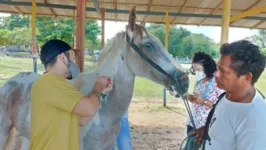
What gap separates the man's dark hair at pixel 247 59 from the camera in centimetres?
112

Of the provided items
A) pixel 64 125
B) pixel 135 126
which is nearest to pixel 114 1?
pixel 135 126

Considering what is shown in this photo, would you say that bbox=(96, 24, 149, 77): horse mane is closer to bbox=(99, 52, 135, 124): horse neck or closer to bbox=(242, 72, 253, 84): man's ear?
bbox=(99, 52, 135, 124): horse neck

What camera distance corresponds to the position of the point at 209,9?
775 cm

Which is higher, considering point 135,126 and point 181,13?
point 181,13

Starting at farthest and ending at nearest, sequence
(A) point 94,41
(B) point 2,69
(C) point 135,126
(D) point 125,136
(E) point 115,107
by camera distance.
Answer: (A) point 94,41 → (B) point 2,69 → (C) point 135,126 → (D) point 125,136 → (E) point 115,107

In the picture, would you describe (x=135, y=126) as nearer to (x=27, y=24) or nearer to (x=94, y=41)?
(x=94, y=41)

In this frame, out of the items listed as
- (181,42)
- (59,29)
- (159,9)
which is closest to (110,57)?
(159,9)

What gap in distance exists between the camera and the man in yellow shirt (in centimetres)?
137

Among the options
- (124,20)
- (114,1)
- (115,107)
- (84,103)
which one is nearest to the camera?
(84,103)

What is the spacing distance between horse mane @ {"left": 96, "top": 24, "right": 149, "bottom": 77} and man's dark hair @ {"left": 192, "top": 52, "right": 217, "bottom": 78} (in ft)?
2.79

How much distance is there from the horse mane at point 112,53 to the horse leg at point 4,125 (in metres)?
1.17

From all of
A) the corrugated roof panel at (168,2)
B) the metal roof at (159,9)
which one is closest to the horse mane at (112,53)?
the metal roof at (159,9)

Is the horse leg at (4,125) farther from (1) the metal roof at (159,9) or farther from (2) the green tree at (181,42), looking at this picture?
(2) the green tree at (181,42)

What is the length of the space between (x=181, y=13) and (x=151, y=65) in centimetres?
574
